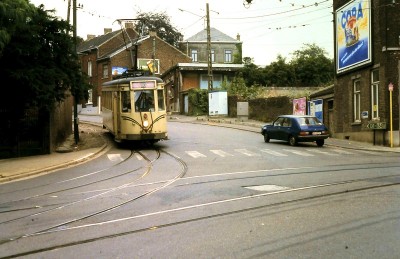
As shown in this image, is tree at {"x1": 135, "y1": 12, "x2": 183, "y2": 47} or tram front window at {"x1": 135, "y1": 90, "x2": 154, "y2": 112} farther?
tree at {"x1": 135, "y1": 12, "x2": 183, "y2": 47}

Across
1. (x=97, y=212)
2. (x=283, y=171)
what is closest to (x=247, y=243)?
(x=97, y=212)

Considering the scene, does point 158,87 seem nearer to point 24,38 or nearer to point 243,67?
point 24,38

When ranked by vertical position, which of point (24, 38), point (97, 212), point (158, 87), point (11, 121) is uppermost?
point (24, 38)

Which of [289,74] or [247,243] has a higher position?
[289,74]

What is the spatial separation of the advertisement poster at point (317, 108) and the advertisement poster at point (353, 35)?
129 inches

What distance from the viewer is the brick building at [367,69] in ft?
81.3

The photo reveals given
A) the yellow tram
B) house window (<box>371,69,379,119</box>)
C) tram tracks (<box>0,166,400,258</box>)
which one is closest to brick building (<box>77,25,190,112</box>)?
the yellow tram

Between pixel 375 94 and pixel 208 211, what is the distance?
19854mm

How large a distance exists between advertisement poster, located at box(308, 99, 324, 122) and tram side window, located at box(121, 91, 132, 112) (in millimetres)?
14495

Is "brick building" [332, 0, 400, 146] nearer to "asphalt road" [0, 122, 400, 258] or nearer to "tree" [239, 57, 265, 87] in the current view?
"asphalt road" [0, 122, 400, 258]

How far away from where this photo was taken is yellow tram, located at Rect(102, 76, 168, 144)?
77.3ft

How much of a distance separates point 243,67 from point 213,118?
1493cm

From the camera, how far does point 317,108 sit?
33531mm

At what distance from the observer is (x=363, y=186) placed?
11227mm
